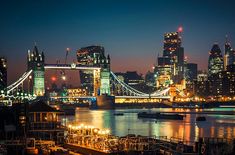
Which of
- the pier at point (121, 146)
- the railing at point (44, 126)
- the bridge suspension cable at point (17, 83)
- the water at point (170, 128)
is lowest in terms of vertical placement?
the water at point (170, 128)

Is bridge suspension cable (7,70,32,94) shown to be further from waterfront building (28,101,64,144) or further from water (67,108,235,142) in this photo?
waterfront building (28,101,64,144)

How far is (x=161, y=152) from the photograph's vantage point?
1294 inches

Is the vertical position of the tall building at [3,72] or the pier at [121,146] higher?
the tall building at [3,72]

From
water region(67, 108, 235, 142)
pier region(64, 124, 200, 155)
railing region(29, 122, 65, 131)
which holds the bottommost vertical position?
water region(67, 108, 235, 142)

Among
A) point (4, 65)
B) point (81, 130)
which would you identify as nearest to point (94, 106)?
point (4, 65)

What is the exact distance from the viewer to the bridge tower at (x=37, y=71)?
172 meters

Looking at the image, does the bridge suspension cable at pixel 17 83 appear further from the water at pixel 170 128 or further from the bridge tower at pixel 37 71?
the water at pixel 170 128

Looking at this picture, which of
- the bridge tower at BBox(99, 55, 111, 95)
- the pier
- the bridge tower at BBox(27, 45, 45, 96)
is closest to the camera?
the pier

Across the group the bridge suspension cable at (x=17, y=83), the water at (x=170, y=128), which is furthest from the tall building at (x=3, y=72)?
the water at (x=170, y=128)

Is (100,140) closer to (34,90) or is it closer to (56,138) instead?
(56,138)

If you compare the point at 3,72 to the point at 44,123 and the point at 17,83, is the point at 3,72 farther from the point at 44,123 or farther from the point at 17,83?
the point at 44,123

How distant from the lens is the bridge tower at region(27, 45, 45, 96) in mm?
172000

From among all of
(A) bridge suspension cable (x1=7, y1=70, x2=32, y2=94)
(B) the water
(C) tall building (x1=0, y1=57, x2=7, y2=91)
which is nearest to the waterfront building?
(B) the water

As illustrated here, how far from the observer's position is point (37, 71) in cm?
17388
